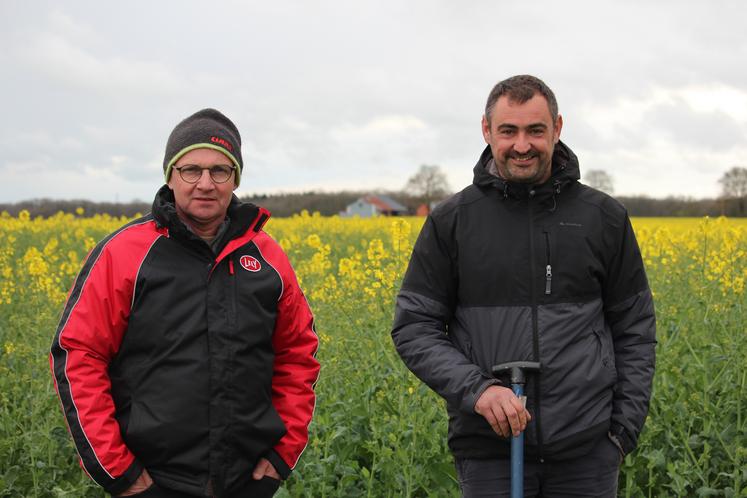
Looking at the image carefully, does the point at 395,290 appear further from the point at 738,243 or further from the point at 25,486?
the point at 738,243

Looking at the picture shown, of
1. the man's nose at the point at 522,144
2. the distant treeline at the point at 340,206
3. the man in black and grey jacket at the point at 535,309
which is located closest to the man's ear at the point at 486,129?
the man in black and grey jacket at the point at 535,309

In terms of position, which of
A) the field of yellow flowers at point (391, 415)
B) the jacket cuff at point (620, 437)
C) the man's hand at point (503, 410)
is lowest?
the field of yellow flowers at point (391, 415)

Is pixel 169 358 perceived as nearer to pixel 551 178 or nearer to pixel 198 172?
pixel 198 172

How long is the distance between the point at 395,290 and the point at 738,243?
123 inches

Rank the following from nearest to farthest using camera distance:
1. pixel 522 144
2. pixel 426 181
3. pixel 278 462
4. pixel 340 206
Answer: pixel 522 144
pixel 278 462
pixel 340 206
pixel 426 181

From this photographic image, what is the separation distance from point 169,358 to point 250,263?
36 cm

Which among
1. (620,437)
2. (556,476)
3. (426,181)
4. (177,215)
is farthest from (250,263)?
(426,181)

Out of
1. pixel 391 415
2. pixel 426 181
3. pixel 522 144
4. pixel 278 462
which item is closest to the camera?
pixel 522 144

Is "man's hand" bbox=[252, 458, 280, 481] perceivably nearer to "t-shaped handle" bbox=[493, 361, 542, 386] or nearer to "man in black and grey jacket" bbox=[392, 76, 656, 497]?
"man in black and grey jacket" bbox=[392, 76, 656, 497]

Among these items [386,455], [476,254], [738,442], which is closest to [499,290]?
[476,254]

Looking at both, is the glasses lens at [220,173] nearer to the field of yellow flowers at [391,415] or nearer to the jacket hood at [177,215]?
the jacket hood at [177,215]

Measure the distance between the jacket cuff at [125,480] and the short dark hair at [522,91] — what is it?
140 centimetres

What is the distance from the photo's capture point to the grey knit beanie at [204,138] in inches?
87.5

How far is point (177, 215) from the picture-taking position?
7.22 ft
